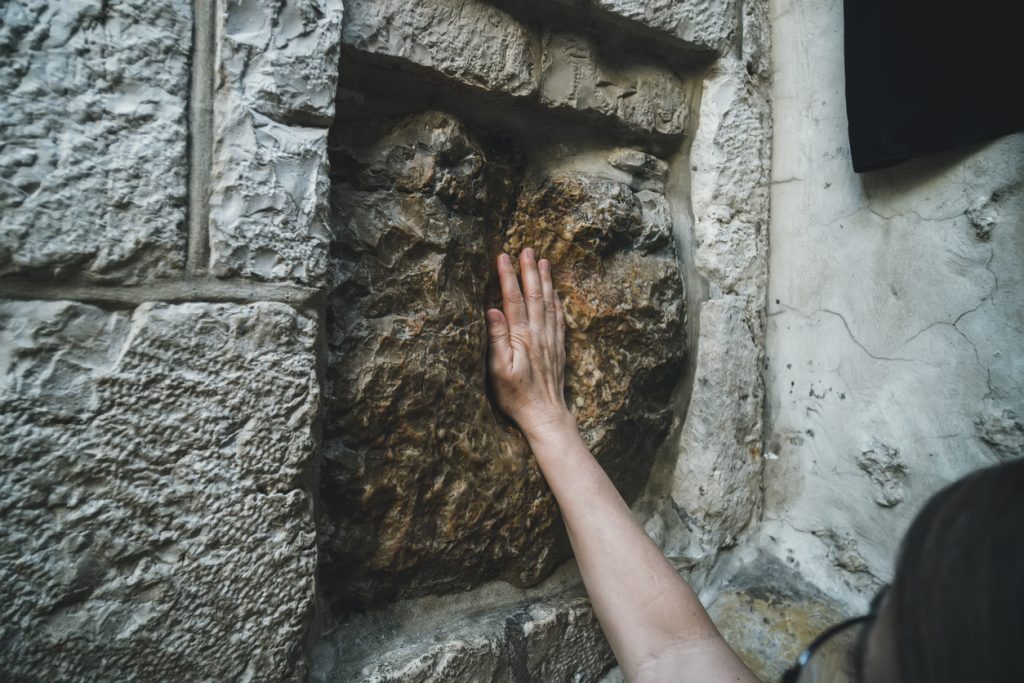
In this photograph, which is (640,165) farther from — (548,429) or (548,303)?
(548,429)

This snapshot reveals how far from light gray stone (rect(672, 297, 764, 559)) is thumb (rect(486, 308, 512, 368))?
16.8 inches

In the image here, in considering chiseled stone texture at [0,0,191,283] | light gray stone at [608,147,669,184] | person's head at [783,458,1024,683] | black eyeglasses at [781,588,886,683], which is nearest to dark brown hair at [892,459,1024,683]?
person's head at [783,458,1024,683]

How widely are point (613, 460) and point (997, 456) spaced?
61 cm

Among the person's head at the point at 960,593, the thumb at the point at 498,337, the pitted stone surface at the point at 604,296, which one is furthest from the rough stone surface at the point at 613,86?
the person's head at the point at 960,593

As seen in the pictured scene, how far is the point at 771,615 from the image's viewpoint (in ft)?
3.56

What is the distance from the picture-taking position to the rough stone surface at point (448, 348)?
2.74 feet

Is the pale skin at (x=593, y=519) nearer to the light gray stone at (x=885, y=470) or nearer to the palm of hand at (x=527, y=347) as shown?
Answer: the palm of hand at (x=527, y=347)

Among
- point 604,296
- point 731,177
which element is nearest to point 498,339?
point 604,296

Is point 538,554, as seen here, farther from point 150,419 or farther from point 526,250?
point 150,419

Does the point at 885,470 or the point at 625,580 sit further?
the point at 885,470

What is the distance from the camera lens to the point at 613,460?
3.58 ft

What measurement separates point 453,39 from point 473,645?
93 cm

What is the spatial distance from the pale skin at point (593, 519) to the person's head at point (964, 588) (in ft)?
1.55

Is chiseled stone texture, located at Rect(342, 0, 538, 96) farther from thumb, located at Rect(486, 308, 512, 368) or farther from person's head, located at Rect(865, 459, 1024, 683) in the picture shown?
person's head, located at Rect(865, 459, 1024, 683)
